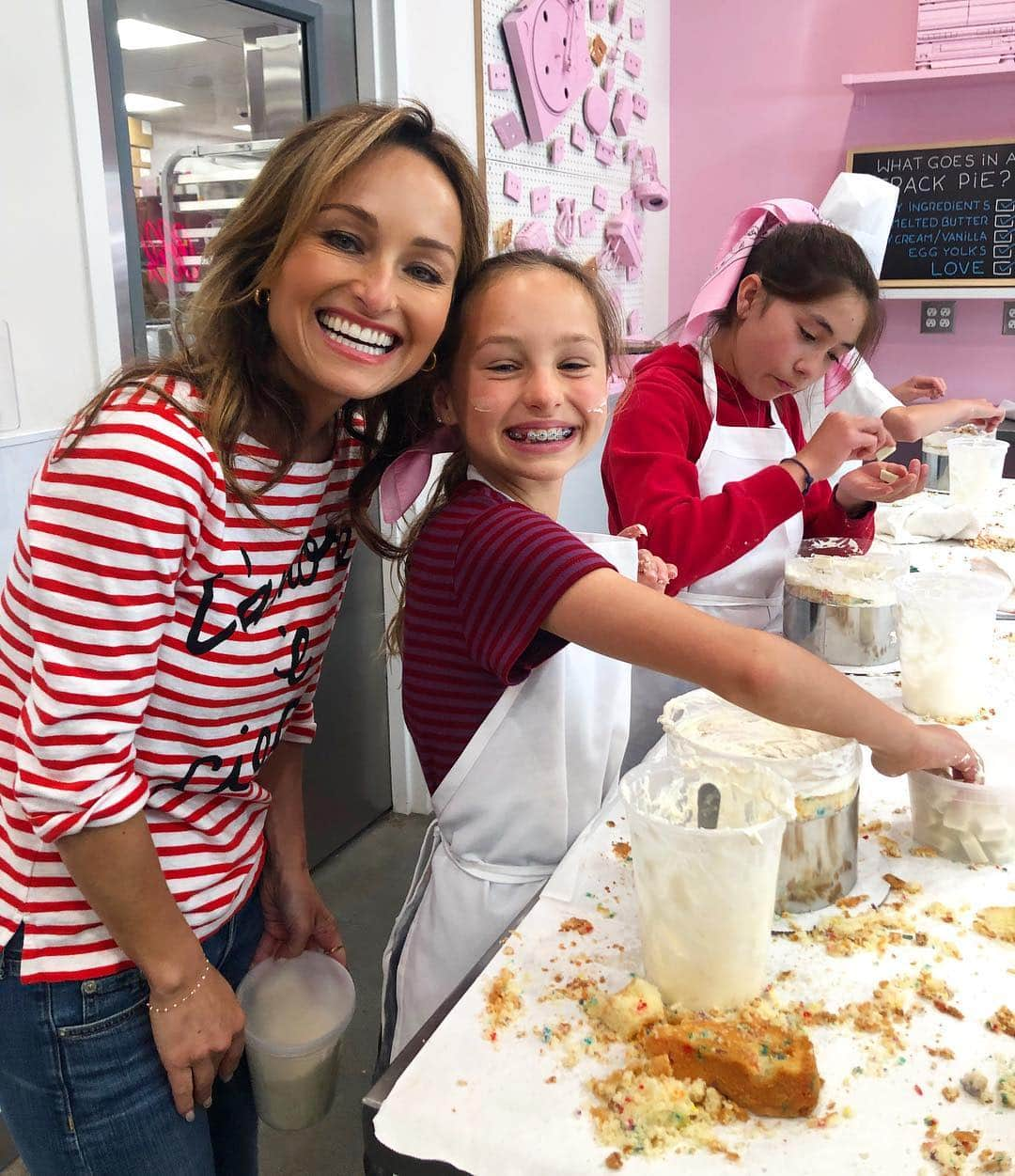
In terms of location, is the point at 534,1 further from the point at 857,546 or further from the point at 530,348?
the point at 530,348

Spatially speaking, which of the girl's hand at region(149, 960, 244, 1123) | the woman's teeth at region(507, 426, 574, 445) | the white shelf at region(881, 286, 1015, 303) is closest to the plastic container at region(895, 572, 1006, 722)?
the woman's teeth at region(507, 426, 574, 445)

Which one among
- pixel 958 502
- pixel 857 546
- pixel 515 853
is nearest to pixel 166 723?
pixel 515 853

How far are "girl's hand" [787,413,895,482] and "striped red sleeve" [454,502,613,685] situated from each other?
79 cm

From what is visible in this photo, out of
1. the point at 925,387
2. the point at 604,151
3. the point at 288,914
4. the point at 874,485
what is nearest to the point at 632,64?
the point at 604,151

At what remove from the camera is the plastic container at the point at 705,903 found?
2.49 feet

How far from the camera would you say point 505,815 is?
1089mm

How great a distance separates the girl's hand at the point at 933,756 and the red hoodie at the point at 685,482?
63 centimetres

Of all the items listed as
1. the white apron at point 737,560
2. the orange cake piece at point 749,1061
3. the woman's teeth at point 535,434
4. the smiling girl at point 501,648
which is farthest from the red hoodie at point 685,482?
the orange cake piece at point 749,1061

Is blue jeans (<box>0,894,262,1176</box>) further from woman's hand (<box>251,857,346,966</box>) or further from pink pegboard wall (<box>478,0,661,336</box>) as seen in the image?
pink pegboard wall (<box>478,0,661,336</box>)

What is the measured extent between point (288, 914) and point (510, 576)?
0.56m

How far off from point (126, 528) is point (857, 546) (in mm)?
1434

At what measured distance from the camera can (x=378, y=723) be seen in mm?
2775

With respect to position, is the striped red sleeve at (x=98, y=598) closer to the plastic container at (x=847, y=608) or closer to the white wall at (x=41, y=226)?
the white wall at (x=41, y=226)

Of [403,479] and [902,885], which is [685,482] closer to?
[403,479]
